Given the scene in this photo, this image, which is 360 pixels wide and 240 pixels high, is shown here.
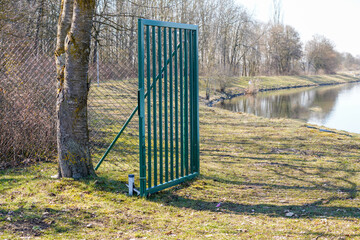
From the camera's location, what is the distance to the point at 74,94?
522 cm

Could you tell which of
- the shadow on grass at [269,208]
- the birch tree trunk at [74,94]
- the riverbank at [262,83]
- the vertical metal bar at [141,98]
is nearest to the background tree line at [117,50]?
the birch tree trunk at [74,94]

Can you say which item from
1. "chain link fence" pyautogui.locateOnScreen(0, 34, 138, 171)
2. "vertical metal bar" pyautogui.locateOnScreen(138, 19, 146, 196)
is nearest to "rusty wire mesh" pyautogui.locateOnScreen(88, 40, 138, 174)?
"chain link fence" pyautogui.locateOnScreen(0, 34, 138, 171)

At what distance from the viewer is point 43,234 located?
374 cm

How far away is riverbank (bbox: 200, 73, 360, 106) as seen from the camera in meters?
30.4

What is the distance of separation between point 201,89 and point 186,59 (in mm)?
24305

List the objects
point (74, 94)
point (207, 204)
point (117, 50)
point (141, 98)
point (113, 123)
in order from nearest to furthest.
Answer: point (141, 98)
point (207, 204)
point (74, 94)
point (117, 50)
point (113, 123)

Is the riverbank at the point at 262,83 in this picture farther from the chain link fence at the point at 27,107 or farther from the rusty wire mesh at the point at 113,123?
the chain link fence at the point at 27,107

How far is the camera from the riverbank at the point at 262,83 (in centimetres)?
3037

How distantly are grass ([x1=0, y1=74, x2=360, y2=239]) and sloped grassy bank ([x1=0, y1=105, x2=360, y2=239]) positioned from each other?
0.4 inches

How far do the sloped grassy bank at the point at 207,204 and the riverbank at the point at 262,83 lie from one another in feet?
60.8

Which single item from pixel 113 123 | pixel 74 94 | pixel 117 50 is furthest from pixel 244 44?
pixel 74 94

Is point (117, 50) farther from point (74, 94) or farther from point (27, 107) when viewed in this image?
point (74, 94)

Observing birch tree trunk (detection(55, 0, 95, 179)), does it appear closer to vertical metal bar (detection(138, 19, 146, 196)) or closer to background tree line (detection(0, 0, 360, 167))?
background tree line (detection(0, 0, 360, 167))

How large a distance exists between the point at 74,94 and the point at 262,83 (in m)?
38.1
